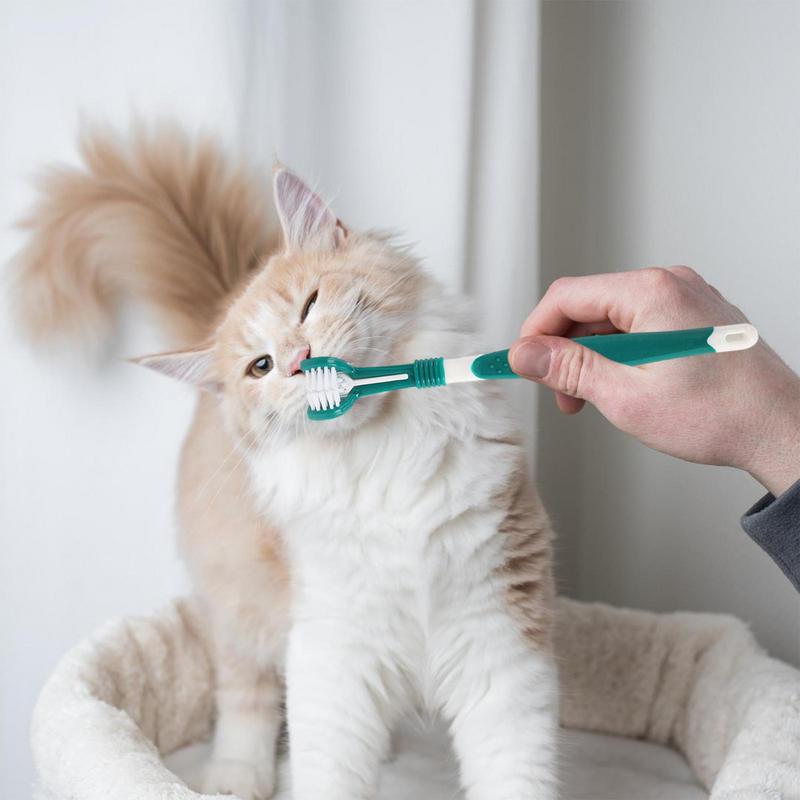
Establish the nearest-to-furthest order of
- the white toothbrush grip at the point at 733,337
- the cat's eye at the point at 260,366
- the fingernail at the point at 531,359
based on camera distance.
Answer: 1. the white toothbrush grip at the point at 733,337
2. the fingernail at the point at 531,359
3. the cat's eye at the point at 260,366

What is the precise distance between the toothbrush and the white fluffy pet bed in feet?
1.72

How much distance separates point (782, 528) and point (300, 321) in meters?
0.61

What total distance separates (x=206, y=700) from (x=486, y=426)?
2.71 ft

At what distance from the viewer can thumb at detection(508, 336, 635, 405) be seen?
964mm

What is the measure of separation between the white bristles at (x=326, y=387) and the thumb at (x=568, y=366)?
0.65ft

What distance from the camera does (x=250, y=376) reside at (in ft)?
3.91

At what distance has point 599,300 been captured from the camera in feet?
3.58

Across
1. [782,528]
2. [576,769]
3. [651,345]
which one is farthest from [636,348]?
[576,769]

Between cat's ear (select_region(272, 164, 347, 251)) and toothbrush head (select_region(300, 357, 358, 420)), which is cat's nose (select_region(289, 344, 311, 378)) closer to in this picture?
toothbrush head (select_region(300, 357, 358, 420))

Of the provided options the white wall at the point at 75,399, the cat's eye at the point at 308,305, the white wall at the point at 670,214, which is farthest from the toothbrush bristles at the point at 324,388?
the white wall at the point at 670,214

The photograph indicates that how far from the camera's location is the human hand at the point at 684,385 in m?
0.98

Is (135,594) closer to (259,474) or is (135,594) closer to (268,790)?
(268,790)

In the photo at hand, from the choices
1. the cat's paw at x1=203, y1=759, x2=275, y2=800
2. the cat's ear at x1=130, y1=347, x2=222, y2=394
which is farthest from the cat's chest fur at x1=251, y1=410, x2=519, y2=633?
the cat's paw at x1=203, y1=759, x2=275, y2=800

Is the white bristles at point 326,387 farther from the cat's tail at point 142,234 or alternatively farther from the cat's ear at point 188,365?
the cat's tail at point 142,234
